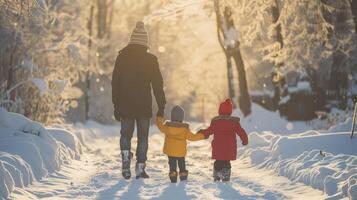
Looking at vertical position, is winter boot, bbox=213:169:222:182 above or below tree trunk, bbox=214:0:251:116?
→ below

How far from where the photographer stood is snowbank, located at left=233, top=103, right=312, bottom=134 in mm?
20131

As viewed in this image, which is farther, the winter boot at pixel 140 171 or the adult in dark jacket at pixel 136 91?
the adult in dark jacket at pixel 136 91

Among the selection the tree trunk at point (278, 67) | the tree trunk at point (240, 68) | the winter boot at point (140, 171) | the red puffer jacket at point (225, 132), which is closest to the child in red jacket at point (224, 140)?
the red puffer jacket at point (225, 132)

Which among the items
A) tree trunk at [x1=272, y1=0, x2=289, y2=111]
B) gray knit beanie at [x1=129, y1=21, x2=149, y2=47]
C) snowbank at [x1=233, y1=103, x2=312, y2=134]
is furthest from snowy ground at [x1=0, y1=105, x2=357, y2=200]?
tree trunk at [x1=272, y1=0, x2=289, y2=111]

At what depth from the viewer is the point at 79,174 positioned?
959 cm

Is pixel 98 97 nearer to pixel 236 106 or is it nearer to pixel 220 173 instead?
pixel 236 106

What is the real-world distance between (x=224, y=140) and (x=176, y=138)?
2.74 ft

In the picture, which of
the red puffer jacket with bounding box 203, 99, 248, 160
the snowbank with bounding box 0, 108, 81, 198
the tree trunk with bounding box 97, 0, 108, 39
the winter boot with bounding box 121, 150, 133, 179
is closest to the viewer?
the snowbank with bounding box 0, 108, 81, 198

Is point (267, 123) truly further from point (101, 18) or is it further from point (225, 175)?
point (101, 18)

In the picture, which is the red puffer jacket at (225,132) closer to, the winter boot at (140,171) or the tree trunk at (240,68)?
the winter boot at (140,171)

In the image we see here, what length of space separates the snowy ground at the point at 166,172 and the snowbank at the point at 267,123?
7180 mm

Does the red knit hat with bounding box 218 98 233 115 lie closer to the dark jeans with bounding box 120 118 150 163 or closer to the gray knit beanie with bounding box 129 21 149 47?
the dark jeans with bounding box 120 118 150 163

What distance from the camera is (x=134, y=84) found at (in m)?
9.14

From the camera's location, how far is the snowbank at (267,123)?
20131mm
